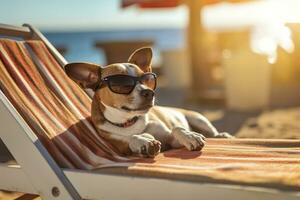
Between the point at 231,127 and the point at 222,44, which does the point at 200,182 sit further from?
the point at 222,44

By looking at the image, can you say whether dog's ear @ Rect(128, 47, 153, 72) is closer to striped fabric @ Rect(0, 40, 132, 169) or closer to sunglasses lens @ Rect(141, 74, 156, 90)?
sunglasses lens @ Rect(141, 74, 156, 90)

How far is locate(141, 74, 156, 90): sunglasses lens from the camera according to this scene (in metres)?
2.65

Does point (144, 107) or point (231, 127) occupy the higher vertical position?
point (144, 107)

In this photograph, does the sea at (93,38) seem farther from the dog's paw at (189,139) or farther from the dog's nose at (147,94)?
the dog's nose at (147,94)

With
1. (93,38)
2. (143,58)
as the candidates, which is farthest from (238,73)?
(93,38)

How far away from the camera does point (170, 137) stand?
2.85m

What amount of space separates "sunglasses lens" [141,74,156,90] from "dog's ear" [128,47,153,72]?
190 millimetres

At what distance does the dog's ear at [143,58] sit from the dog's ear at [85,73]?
29 centimetres

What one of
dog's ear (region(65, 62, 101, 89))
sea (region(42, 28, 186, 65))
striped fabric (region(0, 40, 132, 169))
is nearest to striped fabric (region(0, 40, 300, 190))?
striped fabric (region(0, 40, 132, 169))

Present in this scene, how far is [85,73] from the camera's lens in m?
2.69

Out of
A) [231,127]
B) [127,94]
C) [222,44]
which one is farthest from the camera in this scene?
[222,44]

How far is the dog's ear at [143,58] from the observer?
2.87 meters

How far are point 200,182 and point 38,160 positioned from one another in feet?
2.60

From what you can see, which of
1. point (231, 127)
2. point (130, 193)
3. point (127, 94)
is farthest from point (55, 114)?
point (231, 127)
